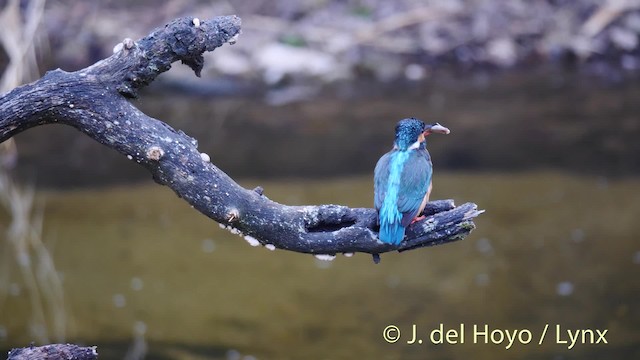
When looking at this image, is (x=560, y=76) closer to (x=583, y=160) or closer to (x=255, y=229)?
(x=583, y=160)

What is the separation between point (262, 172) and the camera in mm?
8125

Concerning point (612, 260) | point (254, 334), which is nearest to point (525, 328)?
point (612, 260)

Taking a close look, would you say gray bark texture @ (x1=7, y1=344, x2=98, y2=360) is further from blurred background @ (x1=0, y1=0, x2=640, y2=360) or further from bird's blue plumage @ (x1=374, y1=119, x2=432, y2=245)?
blurred background @ (x1=0, y1=0, x2=640, y2=360)

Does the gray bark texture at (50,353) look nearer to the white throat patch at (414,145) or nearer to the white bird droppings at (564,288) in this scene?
the white throat patch at (414,145)

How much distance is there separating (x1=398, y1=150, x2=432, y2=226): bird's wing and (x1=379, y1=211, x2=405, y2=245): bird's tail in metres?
0.03

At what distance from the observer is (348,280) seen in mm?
6359

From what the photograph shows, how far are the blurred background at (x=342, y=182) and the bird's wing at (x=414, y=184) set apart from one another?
2.27m

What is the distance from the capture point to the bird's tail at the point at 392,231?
273 cm

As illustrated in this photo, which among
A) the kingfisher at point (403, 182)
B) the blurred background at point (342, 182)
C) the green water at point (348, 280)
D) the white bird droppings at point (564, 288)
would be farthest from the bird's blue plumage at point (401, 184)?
the white bird droppings at point (564, 288)

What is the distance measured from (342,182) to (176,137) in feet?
16.5

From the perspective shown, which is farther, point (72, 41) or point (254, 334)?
point (72, 41)

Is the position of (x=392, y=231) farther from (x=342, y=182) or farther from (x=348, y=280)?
(x=342, y=182)

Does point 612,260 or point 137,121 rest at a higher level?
point 612,260

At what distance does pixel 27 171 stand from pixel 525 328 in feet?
16.5
